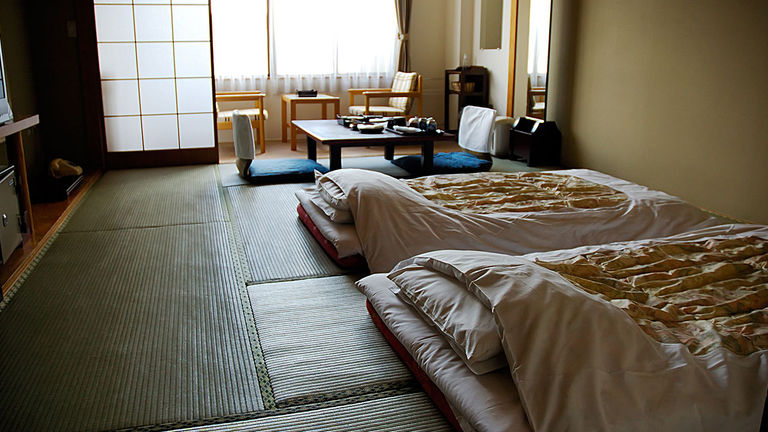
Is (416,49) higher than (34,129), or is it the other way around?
(416,49)

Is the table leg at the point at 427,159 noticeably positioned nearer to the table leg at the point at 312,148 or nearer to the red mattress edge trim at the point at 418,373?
the table leg at the point at 312,148

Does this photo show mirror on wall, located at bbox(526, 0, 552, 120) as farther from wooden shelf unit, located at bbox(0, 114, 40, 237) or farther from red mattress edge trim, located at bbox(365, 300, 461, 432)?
wooden shelf unit, located at bbox(0, 114, 40, 237)

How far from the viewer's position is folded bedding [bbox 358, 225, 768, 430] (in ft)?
5.14

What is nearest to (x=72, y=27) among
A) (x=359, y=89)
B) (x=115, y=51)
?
(x=115, y=51)

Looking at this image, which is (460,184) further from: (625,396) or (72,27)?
(72,27)

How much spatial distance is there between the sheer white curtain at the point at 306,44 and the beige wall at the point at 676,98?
2.76 meters

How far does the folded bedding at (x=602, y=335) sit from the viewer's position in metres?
1.57

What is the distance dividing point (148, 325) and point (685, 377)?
1.95 meters

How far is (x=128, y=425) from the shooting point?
1877mm

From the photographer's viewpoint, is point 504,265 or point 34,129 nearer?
point 504,265

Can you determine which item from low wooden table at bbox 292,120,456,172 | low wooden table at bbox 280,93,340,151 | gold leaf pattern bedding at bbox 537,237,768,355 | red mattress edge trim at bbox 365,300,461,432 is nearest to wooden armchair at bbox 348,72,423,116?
low wooden table at bbox 280,93,340,151

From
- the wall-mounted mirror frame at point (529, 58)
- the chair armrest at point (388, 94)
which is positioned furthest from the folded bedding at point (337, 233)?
the chair armrest at point (388, 94)

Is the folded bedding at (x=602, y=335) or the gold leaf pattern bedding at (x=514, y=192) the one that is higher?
the gold leaf pattern bedding at (x=514, y=192)

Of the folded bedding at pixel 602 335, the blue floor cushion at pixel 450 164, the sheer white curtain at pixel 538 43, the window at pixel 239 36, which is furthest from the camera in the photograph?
the window at pixel 239 36
